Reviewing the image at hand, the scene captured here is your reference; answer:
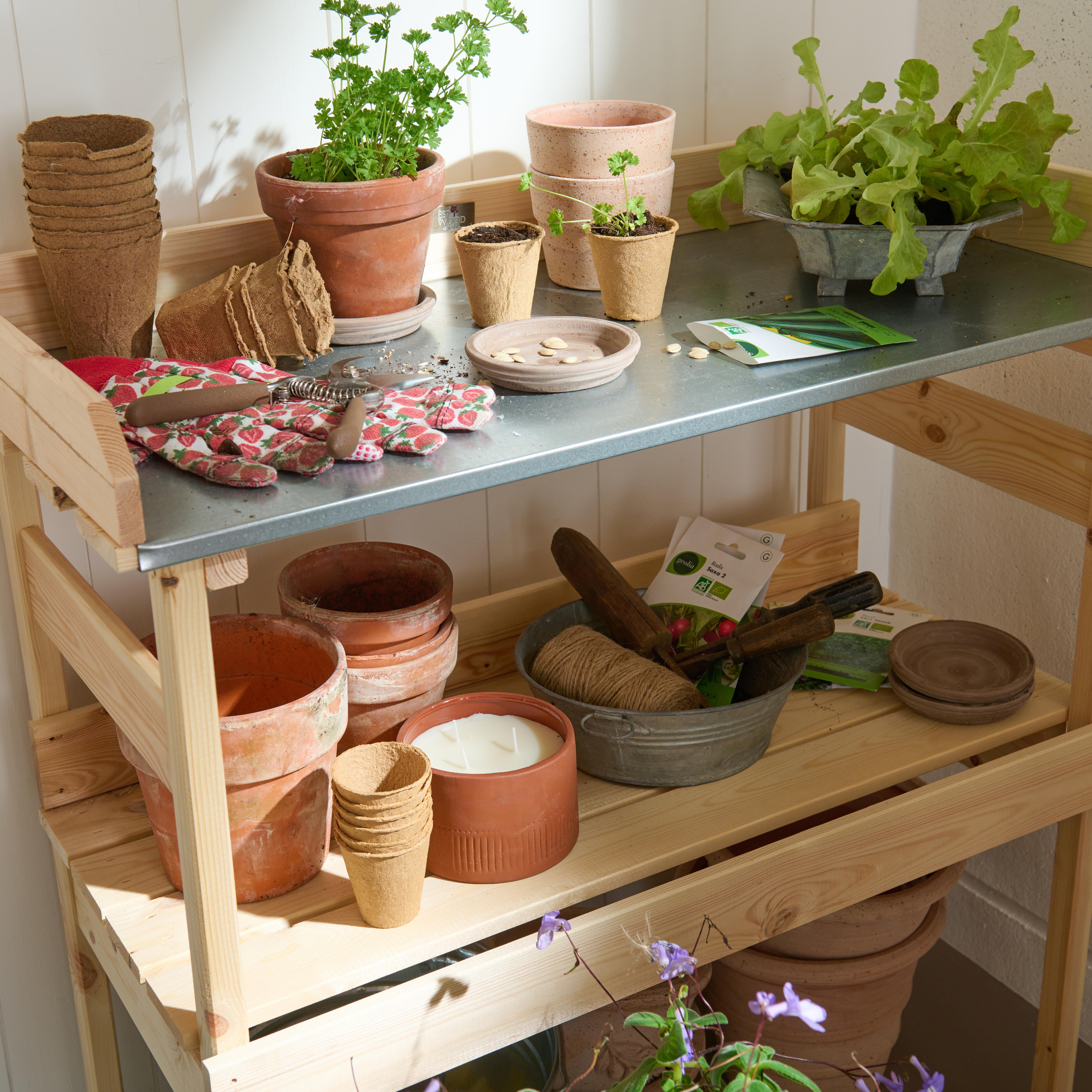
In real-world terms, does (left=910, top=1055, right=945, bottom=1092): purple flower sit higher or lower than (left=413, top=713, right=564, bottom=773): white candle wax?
lower

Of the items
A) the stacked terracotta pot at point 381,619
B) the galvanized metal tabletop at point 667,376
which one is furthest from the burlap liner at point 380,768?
the galvanized metal tabletop at point 667,376

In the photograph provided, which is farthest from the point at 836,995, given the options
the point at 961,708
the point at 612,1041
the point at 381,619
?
the point at 381,619

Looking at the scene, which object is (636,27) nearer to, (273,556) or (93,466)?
(273,556)

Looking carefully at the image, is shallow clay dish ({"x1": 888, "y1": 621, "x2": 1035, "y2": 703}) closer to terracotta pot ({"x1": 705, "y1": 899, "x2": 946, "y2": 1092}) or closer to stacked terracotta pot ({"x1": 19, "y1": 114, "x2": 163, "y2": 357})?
terracotta pot ({"x1": 705, "y1": 899, "x2": 946, "y2": 1092})

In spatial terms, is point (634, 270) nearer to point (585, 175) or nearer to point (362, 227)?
point (585, 175)

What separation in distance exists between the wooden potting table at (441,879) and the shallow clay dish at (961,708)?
0.5 inches

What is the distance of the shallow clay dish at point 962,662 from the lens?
1.39m

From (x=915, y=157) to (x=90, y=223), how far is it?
0.76 meters

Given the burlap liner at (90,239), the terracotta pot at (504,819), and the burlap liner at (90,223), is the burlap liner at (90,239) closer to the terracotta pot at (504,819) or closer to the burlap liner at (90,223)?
the burlap liner at (90,223)

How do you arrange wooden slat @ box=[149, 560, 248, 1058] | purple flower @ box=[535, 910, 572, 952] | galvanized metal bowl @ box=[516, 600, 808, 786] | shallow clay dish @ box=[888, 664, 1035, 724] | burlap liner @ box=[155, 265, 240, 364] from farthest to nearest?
shallow clay dish @ box=[888, 664, 1035, 724] → galvanized metal bowl @ box=[516, 600, 808, 786] → burlap liner @ box=[155, 265, 240, 364] → purple flower @ box=[535, 910, 572, 952] → wooden slat @ box=[149, 560, 248, 1058]

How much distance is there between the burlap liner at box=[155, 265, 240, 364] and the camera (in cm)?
112

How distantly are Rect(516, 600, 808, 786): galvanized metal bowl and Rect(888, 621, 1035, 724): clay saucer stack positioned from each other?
0.16 metres

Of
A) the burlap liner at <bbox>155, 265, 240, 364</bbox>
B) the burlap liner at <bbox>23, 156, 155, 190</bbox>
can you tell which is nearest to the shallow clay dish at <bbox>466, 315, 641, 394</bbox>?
the burlap liner at <bbox>155, 265, 240, 364</bbox>

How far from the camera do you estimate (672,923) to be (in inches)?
44.6
